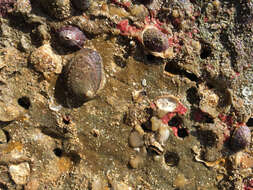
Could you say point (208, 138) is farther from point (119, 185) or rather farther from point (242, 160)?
point (119, 185)

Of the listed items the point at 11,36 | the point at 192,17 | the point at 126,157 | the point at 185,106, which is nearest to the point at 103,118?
the point at 126,157

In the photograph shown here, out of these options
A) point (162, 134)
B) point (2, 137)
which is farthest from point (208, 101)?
point (2, 137)

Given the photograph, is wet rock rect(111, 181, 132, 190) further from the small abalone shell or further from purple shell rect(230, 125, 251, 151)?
purple shell rect(230, 125, 251, 151)

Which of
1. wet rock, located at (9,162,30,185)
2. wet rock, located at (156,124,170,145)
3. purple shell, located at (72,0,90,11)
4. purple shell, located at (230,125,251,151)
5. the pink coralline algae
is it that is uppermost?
purple shell, located at (72,0,90,11)

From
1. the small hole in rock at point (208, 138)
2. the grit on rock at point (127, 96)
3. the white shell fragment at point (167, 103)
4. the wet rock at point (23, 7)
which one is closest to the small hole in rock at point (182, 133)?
the grit on rock at point (127, 96)

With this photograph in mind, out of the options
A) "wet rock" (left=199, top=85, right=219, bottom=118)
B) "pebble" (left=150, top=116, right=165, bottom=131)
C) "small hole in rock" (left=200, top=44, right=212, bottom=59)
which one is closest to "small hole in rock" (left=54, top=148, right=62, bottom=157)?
"pebble" (left=150, top=116, right=165, bottom=131)

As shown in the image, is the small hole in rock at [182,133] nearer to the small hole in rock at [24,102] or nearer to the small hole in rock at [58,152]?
the small hole in rock at [58,152]

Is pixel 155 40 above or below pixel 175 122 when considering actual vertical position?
above
